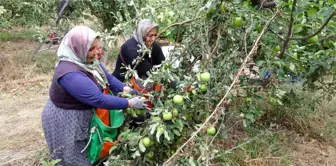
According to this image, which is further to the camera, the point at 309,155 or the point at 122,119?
the point at 309,155

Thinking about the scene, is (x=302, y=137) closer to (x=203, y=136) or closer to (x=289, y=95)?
(x=289, y=95)

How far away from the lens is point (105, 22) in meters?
6.75

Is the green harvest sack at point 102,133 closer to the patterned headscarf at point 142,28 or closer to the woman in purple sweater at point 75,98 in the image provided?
the woman in purple sweater at point 75,98

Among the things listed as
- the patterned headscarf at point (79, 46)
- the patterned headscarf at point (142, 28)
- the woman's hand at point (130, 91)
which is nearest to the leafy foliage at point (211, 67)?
the woman's hand at point (130, 91)

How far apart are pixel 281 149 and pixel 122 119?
5.52 feet

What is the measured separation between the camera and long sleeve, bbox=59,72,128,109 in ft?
7.48

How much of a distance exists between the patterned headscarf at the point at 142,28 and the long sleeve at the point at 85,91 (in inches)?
42.4

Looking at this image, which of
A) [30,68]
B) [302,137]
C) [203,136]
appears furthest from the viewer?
[30,68]

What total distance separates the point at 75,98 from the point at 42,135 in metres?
2.03

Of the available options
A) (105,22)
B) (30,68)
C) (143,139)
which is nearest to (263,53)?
(143,139)

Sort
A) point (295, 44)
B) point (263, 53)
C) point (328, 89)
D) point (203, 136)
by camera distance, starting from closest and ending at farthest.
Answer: point (203, 136) → point (263, 53) → point (295, 44) → point (328, 89)

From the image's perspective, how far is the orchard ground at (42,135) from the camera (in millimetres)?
3387

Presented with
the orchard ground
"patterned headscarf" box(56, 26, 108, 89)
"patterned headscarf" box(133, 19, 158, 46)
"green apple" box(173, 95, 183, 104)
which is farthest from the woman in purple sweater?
"patterned headscarf" box(133, 19, 158, 46)

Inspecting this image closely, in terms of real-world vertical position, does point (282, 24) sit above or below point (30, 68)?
above
